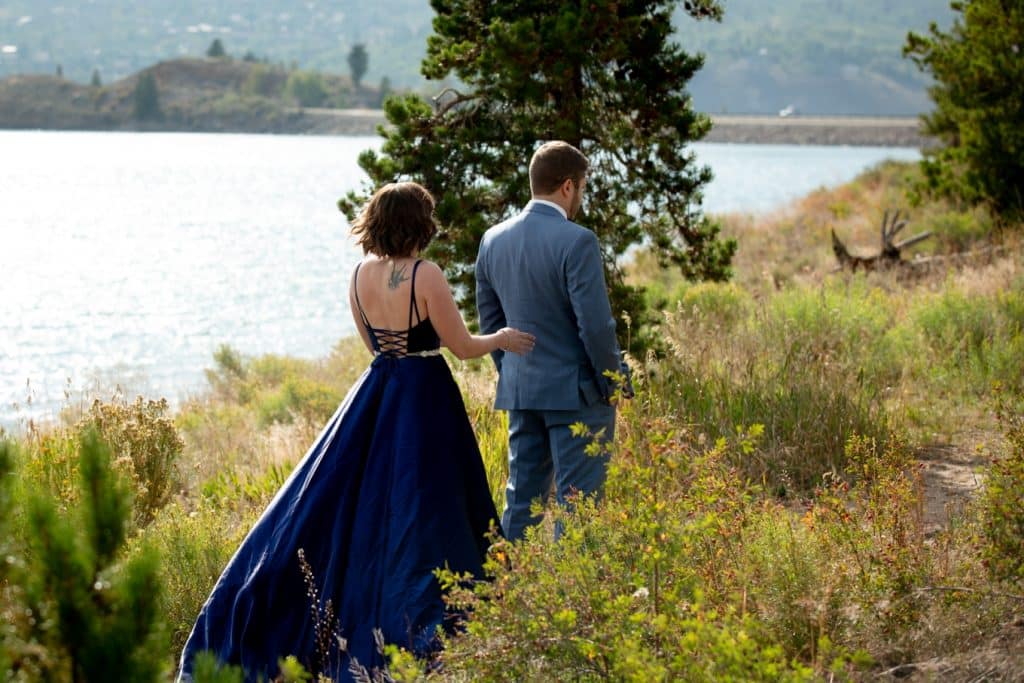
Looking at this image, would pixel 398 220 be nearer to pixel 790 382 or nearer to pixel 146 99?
pixel 790 382

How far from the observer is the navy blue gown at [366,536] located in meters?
4.69

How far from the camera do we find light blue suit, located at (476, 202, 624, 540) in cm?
486

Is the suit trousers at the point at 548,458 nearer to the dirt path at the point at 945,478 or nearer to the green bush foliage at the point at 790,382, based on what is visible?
the green bush foliage at the point at 790,382

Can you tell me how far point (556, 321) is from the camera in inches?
198

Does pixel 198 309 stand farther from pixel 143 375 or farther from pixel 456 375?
pixel 456 375

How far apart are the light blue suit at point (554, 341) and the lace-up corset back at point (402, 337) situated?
42 centimetres

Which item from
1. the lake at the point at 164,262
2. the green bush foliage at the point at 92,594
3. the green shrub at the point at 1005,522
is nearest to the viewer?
the green bush foliage at the point at 92,594

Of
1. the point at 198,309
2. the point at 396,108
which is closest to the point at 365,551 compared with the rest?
the point at 396,108

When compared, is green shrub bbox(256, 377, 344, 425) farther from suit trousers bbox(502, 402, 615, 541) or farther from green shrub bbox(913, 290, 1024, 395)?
suit trousers bbox(502, 402, 615, 541)

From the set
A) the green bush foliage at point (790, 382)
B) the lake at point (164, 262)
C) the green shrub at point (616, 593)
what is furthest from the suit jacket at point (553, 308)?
the green bush foliage at point (790, 382)

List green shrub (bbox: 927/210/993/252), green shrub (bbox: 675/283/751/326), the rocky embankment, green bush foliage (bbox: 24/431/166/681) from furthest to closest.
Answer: the rocky embankment, green shrub (bbox: 927/210/993/252), green shrub (bbox: 675/283/751/326), green bush foliage (bbox: 24/431/166/681)

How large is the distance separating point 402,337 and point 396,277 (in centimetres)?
27

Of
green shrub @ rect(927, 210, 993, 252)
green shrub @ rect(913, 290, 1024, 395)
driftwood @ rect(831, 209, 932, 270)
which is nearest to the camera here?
green shrub @ rect(913, 290, 1024, 395)

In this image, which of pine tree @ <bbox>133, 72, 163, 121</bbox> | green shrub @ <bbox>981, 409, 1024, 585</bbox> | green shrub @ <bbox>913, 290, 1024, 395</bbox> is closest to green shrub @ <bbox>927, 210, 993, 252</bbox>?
green shrub @ <bbox>913, 290, 1024, 395</bbox>
